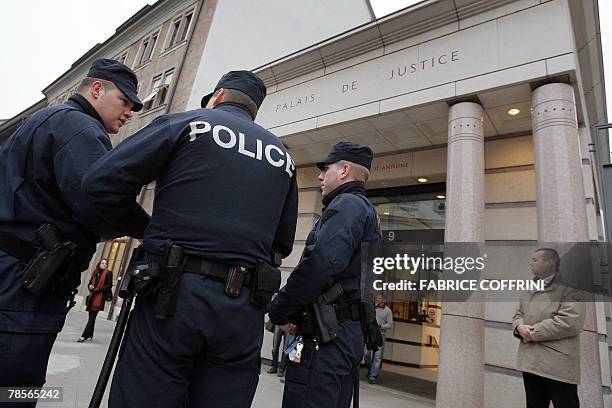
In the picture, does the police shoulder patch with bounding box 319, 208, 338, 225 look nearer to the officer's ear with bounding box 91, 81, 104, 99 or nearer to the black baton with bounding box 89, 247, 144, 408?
the black baton with bounding box 89, 247, 144, 408

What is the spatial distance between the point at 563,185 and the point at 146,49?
67.4 feet

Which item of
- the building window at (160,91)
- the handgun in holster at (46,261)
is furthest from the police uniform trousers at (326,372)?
the building window at (160,91)

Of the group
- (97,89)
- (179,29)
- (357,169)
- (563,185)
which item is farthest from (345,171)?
(179,29)

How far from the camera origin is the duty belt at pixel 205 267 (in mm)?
1543

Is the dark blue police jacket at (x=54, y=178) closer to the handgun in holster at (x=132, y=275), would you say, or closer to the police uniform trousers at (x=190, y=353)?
the handgun in holster at (x=132, y=275)

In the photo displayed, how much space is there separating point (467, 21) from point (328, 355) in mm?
6358

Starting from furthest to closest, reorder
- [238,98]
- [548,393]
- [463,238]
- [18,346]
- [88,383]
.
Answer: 1. [463,238]
2. [88,383]
3. [548,393]
4. [238,98]
5. [18,346]

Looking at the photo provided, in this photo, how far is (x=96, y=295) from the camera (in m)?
8.01

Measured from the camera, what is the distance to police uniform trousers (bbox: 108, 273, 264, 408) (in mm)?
1433

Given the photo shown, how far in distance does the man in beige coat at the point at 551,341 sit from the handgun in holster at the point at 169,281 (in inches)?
139

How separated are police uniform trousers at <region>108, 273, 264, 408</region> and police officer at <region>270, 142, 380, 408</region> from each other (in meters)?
0.79

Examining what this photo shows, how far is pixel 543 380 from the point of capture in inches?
134

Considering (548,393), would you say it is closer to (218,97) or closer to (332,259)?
(332,259)

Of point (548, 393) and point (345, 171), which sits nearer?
point (345, 171)
